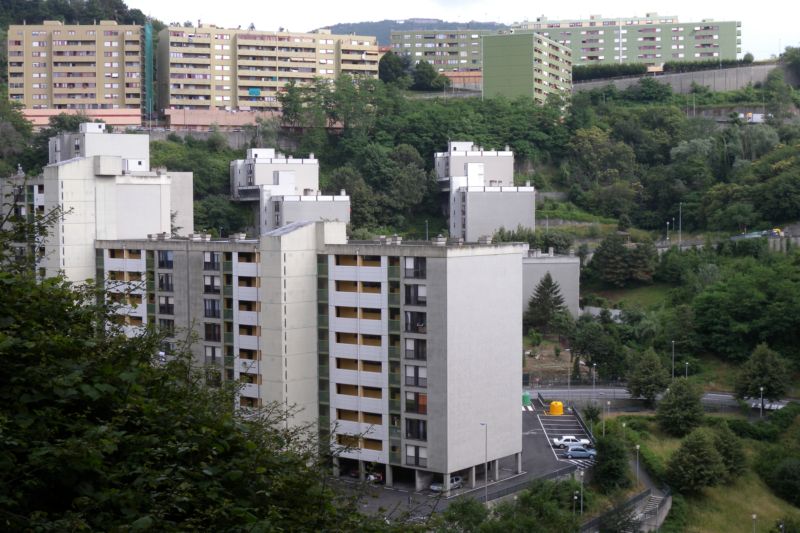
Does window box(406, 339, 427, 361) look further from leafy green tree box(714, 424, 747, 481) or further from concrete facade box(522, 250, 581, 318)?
concrete facade box(522, 250, 581, 318)

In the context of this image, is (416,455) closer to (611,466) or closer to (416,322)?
(416,322)

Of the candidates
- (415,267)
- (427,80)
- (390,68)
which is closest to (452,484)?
(415,267)

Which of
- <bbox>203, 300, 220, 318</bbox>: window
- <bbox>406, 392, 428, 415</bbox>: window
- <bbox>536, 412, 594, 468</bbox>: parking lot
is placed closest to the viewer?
<bbox>406, 392, 428, 415</bbox>: window

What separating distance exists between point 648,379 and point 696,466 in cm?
765

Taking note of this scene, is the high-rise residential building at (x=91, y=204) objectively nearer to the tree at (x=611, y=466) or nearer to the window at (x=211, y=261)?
the window at (x=211, y=261)

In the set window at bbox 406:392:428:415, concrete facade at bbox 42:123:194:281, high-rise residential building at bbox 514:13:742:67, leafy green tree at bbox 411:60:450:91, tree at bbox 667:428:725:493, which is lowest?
tree at bbox 667:428:725:493

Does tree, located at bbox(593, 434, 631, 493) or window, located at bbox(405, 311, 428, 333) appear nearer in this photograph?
window, located at bbox(405, 311, 428, 333)

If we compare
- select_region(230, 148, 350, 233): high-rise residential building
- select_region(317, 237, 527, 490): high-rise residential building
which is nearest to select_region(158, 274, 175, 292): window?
select_region(317, 237, 527, 490): high-rise residential building

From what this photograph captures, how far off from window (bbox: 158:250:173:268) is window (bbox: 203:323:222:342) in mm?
2660

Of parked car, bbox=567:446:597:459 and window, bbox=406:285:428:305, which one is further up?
window, bbox=406:285:428:305

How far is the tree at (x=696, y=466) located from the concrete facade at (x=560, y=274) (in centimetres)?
1766

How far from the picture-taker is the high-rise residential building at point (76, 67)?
3036 inches

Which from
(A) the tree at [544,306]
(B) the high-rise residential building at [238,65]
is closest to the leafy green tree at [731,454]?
(A) the tree at [544,306]

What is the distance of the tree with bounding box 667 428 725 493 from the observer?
33.0 metres
